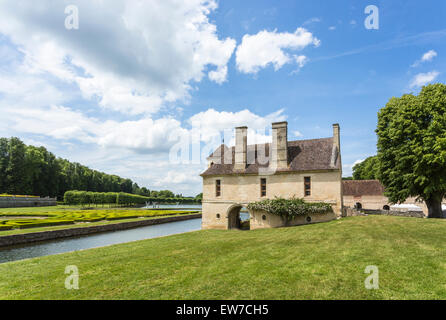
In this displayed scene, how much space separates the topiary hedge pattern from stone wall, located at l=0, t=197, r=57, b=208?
58.7 metres

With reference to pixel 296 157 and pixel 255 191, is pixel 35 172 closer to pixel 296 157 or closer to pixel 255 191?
pixel 255 191

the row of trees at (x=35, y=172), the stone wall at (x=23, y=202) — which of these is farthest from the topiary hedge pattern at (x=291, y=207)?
the row of trees at (x=35, y=172)

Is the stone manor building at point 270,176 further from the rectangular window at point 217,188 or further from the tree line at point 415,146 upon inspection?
the tree line at point 415,146

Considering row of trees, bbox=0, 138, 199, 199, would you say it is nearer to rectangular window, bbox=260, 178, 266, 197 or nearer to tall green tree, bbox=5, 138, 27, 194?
tall green tree, bbox=5, 138, 27, 194

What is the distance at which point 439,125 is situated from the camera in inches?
790

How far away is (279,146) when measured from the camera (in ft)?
79.9

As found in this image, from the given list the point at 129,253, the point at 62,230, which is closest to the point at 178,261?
the point at 129,253

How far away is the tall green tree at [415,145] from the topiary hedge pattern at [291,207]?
827cm

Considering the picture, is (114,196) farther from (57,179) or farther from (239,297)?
(239,297)

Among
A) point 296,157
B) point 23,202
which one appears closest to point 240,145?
point 296,157

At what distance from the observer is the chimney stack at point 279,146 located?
2402 centimetres

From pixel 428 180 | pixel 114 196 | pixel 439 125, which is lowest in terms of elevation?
pixel 114 196

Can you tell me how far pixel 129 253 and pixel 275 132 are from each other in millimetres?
17602

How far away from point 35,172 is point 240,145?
71.3 m
